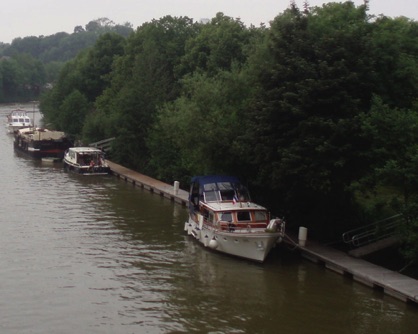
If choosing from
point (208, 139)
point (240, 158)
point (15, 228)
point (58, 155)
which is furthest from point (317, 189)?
point (58, 155)

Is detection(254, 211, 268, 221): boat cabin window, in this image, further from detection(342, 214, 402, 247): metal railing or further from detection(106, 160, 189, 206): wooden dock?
detection(106, 160, 189, 206): wooden dock

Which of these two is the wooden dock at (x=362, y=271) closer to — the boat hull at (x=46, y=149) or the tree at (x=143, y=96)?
the tree at (x=143, y=96)

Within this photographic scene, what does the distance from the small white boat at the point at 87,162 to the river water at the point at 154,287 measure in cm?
1583

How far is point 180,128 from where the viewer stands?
36594 mm

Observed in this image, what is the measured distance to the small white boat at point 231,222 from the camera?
26.2 meters

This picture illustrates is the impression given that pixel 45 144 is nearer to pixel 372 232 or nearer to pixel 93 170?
pixel 93 170

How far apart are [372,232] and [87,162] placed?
29553 millimetres

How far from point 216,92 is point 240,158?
583cm

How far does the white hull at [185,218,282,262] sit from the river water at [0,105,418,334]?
0.38m

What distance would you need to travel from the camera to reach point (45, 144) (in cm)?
6297

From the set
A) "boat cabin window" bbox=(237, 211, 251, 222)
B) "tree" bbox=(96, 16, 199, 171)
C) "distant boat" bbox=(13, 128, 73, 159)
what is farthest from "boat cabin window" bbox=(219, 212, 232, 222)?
"distant boat" bbox=(13, 128, 73, 159)

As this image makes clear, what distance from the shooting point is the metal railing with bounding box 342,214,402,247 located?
89.2ft

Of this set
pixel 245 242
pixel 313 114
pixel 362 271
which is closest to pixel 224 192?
pixel 245 242

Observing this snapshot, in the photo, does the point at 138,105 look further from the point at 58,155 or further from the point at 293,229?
the point at 293,229
